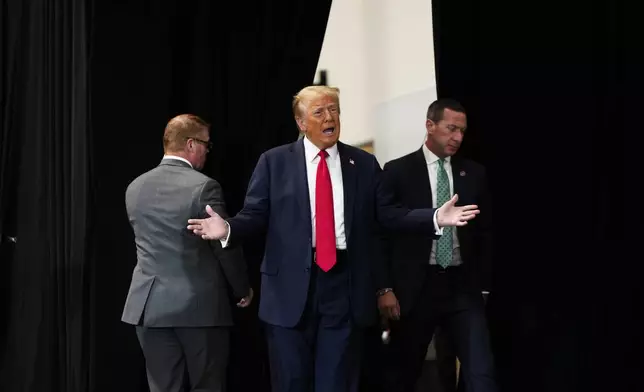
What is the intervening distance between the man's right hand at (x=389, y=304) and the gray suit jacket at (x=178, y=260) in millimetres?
574

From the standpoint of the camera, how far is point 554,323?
3.97 meters

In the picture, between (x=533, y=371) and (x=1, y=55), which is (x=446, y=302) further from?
(x=1, y=55)

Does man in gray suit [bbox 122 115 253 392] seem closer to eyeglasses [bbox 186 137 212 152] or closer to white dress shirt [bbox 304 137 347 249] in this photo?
eyeglasses [bbox 186 137 212 152]

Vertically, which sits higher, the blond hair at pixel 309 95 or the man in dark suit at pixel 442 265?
the blond hair at pixel 309 95

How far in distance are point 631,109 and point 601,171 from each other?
34cm

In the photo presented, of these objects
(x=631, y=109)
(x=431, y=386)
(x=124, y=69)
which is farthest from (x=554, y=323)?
(x=124, y=69)

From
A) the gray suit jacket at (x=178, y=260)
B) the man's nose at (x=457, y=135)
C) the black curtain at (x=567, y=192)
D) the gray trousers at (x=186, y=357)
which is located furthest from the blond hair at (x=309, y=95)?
the black curtain at (x=567, y=192)

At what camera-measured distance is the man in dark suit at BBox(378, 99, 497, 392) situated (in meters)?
3.44

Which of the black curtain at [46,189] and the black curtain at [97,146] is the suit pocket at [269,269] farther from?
the black curtain at [46,189]

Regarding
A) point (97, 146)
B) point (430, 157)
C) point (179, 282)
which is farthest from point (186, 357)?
point (430, 157)

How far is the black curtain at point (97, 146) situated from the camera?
12.2ft

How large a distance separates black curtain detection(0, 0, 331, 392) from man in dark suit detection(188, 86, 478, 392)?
0.75 meters

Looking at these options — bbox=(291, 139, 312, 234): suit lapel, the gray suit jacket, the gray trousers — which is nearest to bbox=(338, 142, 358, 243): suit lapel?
bbox=(291, 139, 312, 234): suit lapel

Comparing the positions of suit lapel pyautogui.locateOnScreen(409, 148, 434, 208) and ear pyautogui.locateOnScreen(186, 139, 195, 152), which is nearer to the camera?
ear pyautogui.locateOnScreen(186, 139, 195, 152)
